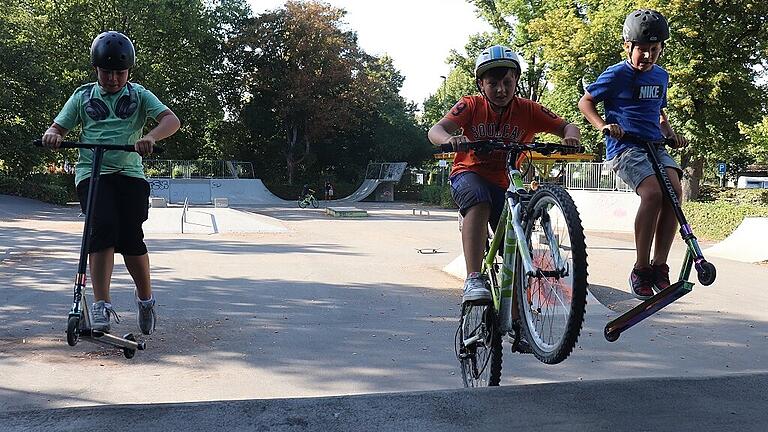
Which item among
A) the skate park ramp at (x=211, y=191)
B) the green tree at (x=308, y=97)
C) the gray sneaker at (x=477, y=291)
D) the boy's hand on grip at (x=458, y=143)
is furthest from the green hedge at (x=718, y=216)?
the green tree at (x=308, y=97)

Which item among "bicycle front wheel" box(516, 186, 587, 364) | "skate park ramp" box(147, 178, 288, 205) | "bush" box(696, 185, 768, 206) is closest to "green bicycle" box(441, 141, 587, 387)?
"bicycle front wheel" box(516, 186, 587, 364)

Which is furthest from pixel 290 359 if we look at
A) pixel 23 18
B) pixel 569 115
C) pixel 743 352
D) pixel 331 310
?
pixel 23 18

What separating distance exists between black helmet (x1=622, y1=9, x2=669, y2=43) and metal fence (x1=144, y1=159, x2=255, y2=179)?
42.5 meters

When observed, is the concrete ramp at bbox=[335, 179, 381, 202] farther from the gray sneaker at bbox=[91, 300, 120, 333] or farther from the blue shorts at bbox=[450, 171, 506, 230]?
the blue shorts at bbox=[450, 171, 506, 230]

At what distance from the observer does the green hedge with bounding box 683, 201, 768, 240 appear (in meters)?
19.5

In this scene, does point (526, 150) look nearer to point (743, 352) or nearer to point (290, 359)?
point (290, 359)

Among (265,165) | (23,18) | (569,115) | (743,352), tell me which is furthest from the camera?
(265,165)

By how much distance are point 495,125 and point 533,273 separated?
1.17 m

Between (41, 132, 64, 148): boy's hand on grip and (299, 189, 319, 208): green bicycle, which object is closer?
(41, 132, 64, 148): boy's hand on grip

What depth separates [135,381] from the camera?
5051 mm

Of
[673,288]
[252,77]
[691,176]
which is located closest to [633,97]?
[673,288]

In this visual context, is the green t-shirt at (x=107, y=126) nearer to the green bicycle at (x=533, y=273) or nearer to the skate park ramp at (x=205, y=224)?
the green bicycle at (x=533, y=273)

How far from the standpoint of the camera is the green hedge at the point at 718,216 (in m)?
19.5

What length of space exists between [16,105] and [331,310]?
106 feet
